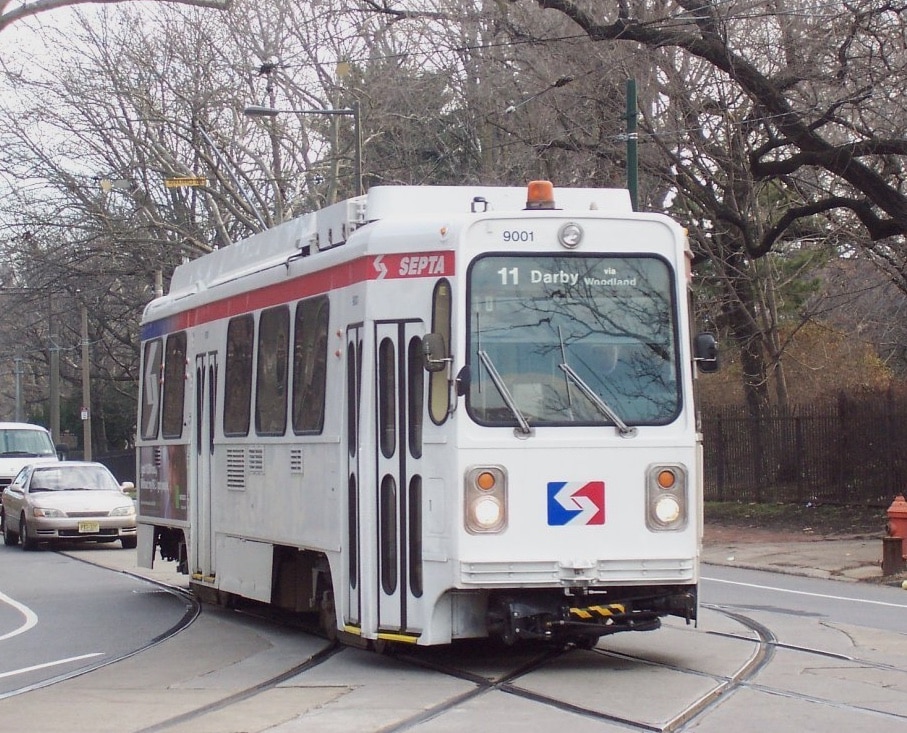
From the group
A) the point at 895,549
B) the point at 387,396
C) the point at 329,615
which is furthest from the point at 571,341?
the point at 895,549

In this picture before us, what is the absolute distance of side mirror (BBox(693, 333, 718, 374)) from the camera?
1002 centimetres

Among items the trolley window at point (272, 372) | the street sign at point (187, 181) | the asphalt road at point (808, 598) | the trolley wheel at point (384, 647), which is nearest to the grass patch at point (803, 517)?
the asphalt road at point (808, 598)

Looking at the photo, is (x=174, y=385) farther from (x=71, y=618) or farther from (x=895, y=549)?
(x=895, y=549)

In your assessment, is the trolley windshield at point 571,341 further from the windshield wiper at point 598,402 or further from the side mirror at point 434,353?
the side mirror at point 434,353

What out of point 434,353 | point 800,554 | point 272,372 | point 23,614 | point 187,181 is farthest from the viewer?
point 187,181

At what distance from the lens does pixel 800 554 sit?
863 inches

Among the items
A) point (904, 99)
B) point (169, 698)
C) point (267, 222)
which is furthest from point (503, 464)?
point (267, 222)

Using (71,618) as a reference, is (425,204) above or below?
above

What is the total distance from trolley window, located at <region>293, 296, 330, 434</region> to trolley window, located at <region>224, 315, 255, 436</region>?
4.06ft

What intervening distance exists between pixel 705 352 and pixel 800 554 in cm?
1274

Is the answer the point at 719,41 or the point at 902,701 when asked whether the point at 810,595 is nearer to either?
the point at 902,701

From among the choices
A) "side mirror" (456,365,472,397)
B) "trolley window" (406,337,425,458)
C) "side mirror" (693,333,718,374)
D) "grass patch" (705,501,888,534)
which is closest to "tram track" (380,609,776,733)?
"trolley window" (406,337,425,458)

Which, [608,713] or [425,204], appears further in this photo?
[425,204]

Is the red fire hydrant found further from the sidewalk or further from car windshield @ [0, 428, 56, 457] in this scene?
car windshield @ [0, 428, 56, 457]
